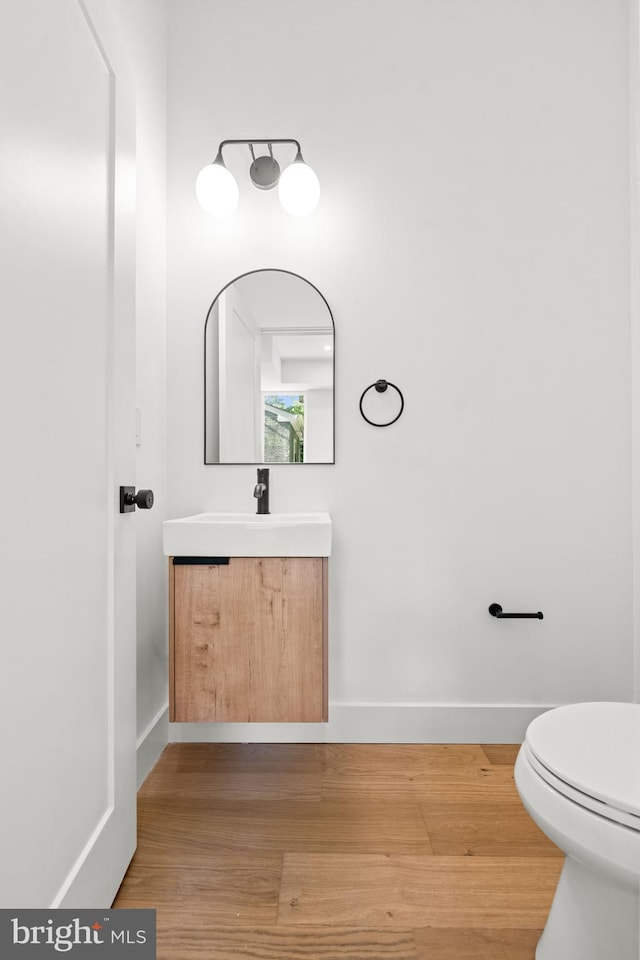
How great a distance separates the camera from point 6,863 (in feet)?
2.42

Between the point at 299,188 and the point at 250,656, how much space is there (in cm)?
150

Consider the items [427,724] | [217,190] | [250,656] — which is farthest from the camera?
[427,724]

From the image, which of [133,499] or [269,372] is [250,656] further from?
[269,372]

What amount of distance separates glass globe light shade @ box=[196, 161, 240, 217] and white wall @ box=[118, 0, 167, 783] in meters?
0.16

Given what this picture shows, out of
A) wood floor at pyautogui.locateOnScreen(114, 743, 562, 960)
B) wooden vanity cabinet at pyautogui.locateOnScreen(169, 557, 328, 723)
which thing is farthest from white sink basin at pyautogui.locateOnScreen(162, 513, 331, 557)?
wood floor at pyautogui.locateOnScreen(114, 743, 562, 960)

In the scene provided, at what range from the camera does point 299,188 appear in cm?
184

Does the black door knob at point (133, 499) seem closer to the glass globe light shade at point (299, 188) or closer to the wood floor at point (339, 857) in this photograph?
the wood floor at point (339, 857)

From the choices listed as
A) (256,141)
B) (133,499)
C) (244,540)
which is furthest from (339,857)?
(256,141)

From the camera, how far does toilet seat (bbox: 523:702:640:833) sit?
32.9 inches

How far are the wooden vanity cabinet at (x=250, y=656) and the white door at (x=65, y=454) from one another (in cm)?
29

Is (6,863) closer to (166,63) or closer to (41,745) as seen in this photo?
(41,745)

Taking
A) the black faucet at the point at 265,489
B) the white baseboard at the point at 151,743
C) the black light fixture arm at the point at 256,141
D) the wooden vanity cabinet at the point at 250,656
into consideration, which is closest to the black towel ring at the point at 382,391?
the black faucet at the point at 265,489

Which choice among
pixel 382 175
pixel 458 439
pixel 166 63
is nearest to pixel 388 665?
pixel 458 439

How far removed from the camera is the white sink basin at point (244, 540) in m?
1.57
